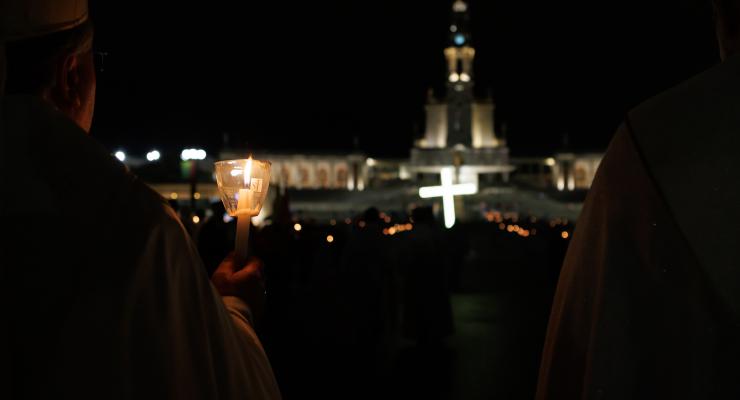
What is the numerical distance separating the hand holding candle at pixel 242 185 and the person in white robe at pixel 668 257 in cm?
86

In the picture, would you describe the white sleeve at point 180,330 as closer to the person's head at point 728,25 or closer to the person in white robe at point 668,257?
the person in white robe at point 668,257

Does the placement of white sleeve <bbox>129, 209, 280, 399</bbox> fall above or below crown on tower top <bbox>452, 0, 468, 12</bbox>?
below

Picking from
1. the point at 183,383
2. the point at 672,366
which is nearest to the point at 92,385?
the point at 183,383

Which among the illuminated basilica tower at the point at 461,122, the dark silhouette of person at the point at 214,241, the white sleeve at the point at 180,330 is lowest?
the dark silhouette of person at the point at 214,241

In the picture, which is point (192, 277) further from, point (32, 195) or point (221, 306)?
point (32, 195)

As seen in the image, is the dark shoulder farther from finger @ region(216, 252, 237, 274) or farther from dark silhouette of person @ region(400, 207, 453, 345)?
dark silhouette of person @ region(400, 207, 453, 345)

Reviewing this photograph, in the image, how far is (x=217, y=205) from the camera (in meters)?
8.47

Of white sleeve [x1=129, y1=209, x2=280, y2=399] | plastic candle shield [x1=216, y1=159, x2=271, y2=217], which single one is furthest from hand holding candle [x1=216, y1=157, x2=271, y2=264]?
white sleeve [x1=129, y1=209, x2=280, y2=399]

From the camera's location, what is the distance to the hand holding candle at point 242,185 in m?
1.88

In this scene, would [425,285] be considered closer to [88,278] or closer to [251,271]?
[251,271]

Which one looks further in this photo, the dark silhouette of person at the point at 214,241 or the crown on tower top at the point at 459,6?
the crown on tower top at the point at 459,6

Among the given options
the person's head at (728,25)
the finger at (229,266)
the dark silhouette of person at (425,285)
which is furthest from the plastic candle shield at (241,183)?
the dark silhouette of person at (425,285)

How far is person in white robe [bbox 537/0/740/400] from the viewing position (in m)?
1.22

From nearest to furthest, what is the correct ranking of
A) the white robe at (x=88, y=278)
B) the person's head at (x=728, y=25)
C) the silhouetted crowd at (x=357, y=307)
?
the white robe at (x=88, y=278)
the person's head at (x=728, y=25)
the silhouetted crowd at (x=357, y=307)
